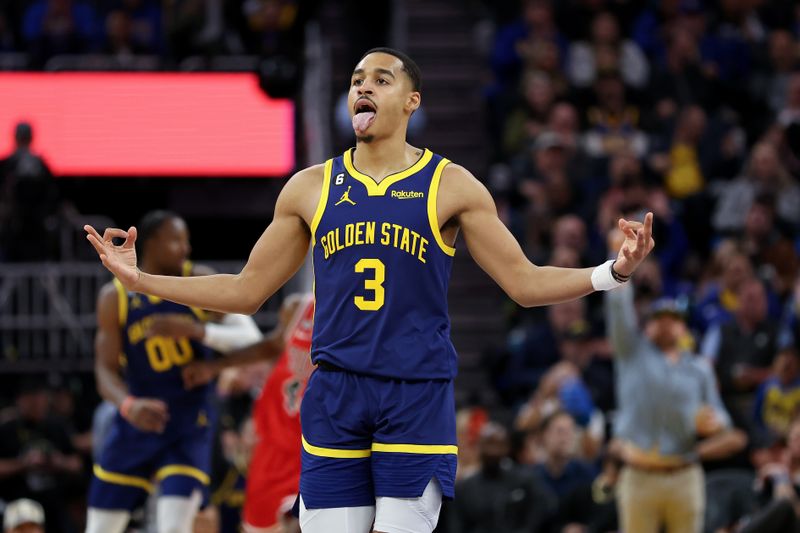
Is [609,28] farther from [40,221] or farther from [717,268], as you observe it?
[40,221]

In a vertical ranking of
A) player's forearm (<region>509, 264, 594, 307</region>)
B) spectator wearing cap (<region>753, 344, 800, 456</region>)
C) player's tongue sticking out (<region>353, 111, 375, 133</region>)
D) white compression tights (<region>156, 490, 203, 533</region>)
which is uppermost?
player's tongue sticking out (<region>353, 111, 375, 133</region>)

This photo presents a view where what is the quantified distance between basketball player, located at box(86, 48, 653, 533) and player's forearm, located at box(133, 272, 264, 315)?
1 cm

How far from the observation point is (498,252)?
5.48m

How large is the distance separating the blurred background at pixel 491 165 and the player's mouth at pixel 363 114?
6362 millimetres

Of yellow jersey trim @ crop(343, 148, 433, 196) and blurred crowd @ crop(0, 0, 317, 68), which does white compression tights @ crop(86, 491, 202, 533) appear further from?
blurred crowd @ crop(0, 0, 317, 68)

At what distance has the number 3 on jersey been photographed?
17.5 feet

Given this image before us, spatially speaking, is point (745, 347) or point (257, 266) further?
point (745, 347)

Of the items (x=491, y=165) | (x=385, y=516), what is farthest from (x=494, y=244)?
(x=491, y=165)

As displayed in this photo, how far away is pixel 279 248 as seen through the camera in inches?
Result: 221

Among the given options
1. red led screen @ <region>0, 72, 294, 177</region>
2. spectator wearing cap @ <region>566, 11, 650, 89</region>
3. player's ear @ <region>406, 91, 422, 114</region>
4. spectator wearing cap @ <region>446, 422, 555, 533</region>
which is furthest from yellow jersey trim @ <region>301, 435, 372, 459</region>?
spectator wearing cap @ <region>566, 11, 650, 89</region>

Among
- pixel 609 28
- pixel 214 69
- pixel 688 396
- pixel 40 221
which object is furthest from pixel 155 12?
pixel 688 396

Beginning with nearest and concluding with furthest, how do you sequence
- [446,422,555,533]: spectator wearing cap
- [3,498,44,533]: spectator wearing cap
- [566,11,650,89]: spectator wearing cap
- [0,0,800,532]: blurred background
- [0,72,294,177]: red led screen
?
[3,498,44,533]: spectator wearing cap → [446,422,555,533]: spectator wearing cap → [0,0,800,532]: blurred background → [0,72,294,177]: red led screen → [566,11,650,89]: spectator wearing cap

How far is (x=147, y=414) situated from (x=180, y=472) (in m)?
0.42

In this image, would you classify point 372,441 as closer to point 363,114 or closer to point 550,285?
point 550,285
